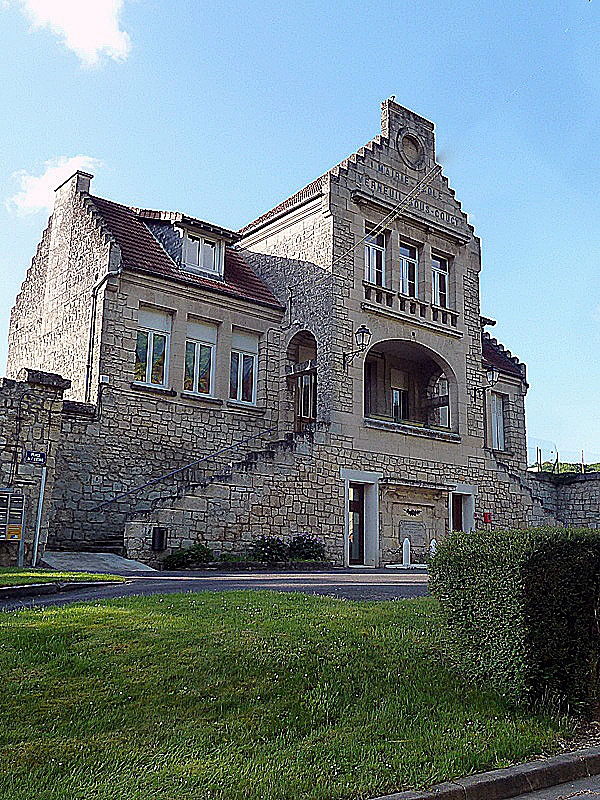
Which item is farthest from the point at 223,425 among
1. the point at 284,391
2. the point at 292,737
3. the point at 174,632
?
the point at 292,737

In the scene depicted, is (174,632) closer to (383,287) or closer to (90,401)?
(90,401)

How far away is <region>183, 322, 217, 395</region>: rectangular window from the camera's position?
23578 millimetres

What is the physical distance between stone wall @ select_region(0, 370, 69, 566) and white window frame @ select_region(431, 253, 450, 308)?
595 inches

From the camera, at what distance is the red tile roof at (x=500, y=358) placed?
3406 cm

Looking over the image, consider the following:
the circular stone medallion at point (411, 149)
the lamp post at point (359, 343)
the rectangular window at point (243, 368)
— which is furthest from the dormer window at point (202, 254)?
the circular stone medallion at point (411, 149)

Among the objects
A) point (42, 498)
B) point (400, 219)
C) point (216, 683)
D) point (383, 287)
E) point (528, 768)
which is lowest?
point (528, 768)

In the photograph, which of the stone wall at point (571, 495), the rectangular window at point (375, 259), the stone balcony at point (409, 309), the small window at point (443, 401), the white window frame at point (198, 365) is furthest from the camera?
the stone wall at point (571, 495)

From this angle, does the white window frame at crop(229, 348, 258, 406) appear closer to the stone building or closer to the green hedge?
the stone building

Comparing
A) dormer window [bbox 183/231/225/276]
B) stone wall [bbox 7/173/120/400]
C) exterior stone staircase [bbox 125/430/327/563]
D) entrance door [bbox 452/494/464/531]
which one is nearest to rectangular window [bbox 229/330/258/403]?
dormer window [bbox 183/231/225/276]

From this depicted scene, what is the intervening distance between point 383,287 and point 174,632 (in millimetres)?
19237

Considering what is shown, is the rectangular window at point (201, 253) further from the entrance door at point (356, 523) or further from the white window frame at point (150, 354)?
the entrance door at point (356, 523)

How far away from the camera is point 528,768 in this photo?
5.73 meters

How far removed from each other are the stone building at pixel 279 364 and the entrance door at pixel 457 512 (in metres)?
0.05

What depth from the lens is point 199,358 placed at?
23875 mm
